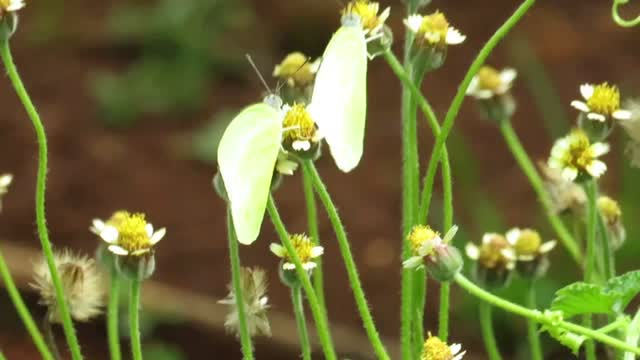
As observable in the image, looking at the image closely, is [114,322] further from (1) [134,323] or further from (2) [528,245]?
(2) [528,245]

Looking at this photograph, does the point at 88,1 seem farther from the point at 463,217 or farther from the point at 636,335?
the point at 636,335

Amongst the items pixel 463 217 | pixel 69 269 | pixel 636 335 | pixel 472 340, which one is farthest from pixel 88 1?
pixel 636 335

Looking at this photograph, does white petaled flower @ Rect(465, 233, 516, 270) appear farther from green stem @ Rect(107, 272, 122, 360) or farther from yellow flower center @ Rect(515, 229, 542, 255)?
green stem @ Rect(107, 272, 122, 360)

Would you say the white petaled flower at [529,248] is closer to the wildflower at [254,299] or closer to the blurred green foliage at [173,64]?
the wildflower at [254,299]

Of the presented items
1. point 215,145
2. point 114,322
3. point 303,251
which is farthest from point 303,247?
point 215,145

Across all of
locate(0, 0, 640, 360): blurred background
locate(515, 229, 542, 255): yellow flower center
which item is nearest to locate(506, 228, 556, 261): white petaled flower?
locate(515, 229, 542, 255): yellow flower center
